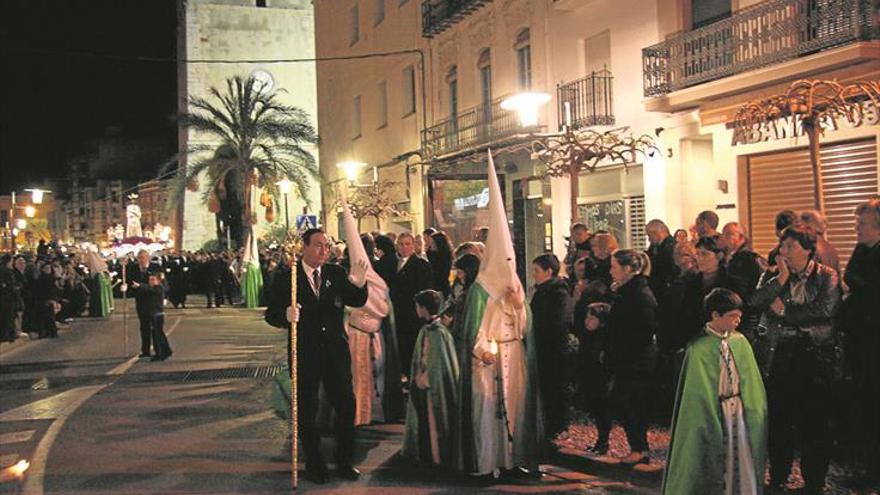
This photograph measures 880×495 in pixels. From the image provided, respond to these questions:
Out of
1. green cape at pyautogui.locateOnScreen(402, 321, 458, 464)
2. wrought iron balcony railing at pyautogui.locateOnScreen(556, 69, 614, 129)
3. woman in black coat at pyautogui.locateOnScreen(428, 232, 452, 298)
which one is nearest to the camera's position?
green cape at pyautogui.locateOnScreen(402, 321, 458, 464)

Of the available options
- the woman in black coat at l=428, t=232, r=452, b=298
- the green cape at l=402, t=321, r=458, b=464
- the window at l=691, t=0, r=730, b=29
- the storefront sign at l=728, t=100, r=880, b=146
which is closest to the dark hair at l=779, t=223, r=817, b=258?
the green cape at l=402, t=321, r=458, b=464

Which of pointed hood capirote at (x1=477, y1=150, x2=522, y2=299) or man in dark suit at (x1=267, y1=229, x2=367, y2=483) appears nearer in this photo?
pointed hood capirote at (x1=477, y1=150, x2=522, y2=299)

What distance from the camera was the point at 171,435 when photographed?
30.6 feet

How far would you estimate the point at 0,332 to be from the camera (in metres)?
18.3

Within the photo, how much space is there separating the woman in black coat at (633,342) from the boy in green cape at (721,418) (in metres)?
1.69

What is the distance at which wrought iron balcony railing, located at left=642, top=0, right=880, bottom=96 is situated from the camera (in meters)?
12.9

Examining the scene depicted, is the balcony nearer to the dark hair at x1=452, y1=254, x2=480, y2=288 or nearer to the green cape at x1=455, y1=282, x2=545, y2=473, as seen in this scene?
the dark hair at x1=452, y1=254, x2=480, y2=288

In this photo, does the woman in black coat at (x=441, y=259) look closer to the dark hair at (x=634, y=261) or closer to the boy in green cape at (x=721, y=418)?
the dark hair at (x=634, y=261)

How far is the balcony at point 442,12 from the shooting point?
24.4 m

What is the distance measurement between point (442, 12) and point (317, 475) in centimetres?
2078

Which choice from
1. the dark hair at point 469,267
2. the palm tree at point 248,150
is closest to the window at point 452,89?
the palm tree at point 248,150

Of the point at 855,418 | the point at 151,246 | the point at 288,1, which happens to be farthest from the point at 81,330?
the point at 288,1

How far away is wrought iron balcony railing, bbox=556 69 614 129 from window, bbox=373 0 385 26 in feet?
45.9

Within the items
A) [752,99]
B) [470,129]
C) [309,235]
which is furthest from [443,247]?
[470,129]
